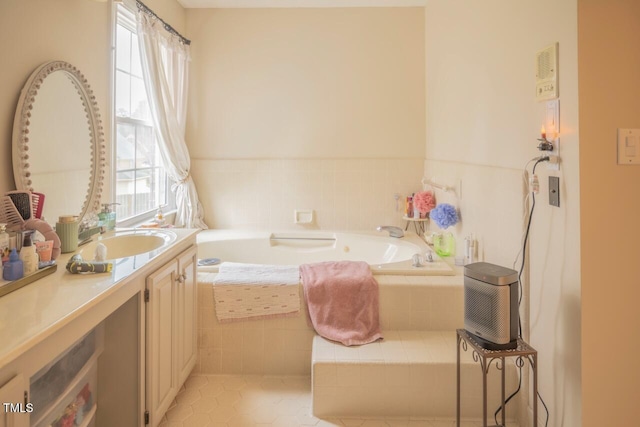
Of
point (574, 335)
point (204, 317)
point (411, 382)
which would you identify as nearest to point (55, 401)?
point (204, 317)

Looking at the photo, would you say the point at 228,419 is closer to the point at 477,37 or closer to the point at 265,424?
the point at 265,424

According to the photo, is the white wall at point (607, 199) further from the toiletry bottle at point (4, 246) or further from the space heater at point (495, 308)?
the toiletry bottle at point (4, 246)

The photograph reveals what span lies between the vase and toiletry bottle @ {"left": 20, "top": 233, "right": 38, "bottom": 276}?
2.66m

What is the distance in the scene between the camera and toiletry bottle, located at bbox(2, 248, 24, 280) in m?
1.39

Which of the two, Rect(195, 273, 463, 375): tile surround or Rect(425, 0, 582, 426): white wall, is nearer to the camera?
Rect(425, 0, 582, 426): white wall

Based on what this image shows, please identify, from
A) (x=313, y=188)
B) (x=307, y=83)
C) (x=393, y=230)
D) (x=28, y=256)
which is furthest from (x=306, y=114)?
(x=28, y=256)

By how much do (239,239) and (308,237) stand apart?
0.60 meters

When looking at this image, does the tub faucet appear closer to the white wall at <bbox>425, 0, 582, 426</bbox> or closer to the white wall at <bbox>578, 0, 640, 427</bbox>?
the white wall at <bbox>425, 0, 582, 426</bbox>

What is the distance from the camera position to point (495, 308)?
68.8 inches

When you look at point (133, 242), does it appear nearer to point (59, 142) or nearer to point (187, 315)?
point (187, 315)

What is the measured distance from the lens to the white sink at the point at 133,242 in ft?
7.20

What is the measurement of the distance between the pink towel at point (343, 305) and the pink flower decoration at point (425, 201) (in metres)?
1.34

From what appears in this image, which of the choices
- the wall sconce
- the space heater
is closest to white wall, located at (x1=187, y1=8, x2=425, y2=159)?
the wall sconce

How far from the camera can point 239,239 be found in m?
3.88
